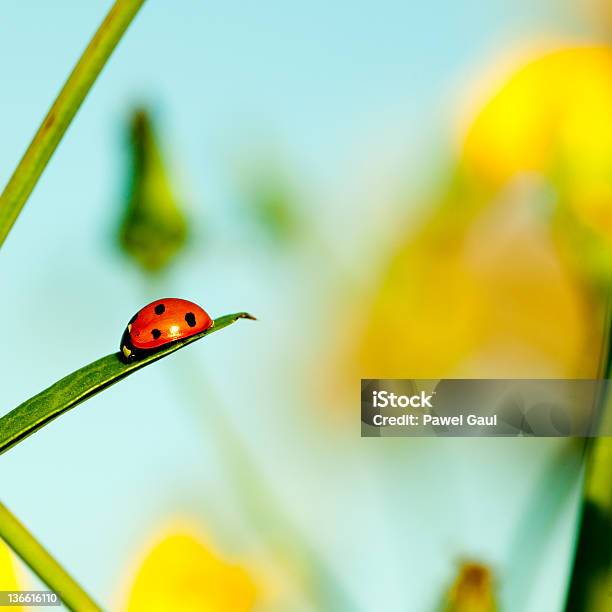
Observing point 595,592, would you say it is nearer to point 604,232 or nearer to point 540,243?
point 604,232

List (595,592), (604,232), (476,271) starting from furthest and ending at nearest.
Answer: (476,271) → (604,232) → (595,592)

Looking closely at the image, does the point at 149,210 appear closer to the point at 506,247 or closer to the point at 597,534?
the point at 506,247

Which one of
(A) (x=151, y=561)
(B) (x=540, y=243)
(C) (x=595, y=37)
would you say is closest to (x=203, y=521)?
(A) (x=151, y=561)

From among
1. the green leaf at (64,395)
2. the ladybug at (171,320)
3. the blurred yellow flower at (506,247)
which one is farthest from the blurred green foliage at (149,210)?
the green leaf at (64,395)

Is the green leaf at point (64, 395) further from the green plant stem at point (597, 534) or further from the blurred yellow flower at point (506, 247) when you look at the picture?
the blurred yellow flower at point (506, 247)

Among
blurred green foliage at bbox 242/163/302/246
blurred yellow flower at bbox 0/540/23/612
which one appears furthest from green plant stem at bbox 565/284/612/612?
blurred green foliage at bbox 242/163/302/246

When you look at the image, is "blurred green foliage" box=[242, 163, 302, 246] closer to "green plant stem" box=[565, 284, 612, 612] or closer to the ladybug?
the ladybug
